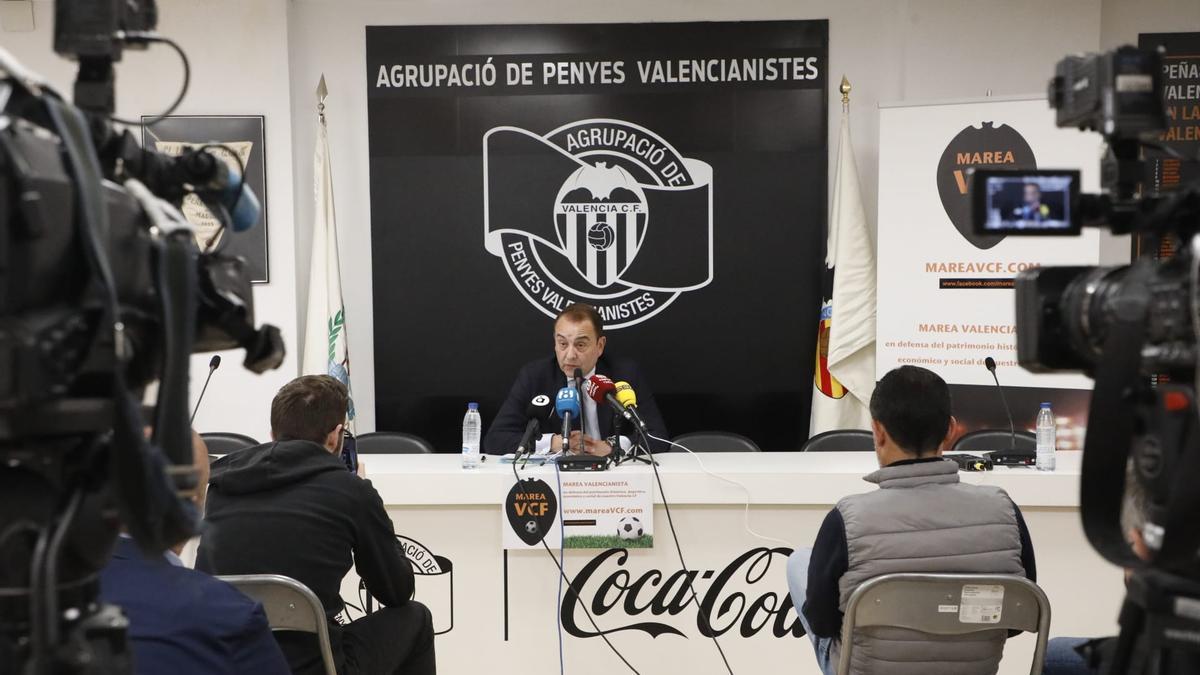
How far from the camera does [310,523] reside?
97.3 inches

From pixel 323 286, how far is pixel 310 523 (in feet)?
11.0

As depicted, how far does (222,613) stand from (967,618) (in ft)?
4.74

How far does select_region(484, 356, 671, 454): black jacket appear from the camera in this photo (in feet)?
14.0

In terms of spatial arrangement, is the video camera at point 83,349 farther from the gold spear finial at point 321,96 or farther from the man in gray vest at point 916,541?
the gold spear finial at point 321,96

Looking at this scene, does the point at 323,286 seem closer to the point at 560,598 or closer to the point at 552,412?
the point at 552,412

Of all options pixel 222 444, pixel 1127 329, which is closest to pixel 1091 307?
pixel 1127 329

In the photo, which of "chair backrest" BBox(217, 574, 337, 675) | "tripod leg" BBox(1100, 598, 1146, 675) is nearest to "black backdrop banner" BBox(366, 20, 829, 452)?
"chair backrest" BBox(217, 574, 337, 675)

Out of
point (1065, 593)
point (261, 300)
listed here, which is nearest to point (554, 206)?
point (261, 300)

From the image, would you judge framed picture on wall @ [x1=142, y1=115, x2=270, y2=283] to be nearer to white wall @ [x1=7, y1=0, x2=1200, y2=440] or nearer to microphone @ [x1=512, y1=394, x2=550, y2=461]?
white wall @ [x1=7, y1=0, x2=1200, y2=440]

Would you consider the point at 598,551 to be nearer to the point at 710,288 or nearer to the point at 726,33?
the point at 710,288

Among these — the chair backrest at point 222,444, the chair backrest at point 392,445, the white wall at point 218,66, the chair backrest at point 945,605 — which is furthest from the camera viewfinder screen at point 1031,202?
the white wall at point 218,66

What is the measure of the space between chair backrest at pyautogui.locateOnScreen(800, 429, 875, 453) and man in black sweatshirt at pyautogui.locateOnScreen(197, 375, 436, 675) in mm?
2210

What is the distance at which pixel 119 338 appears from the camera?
3.38ft

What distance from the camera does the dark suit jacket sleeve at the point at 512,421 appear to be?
423 centimetres
